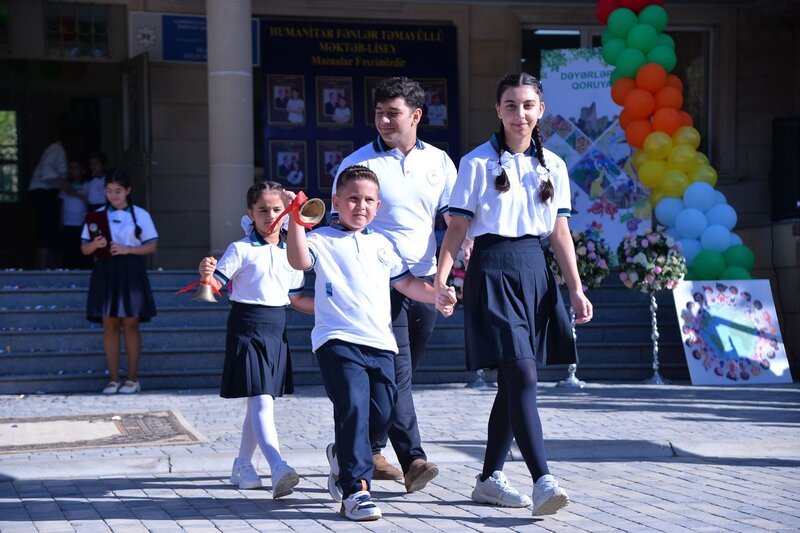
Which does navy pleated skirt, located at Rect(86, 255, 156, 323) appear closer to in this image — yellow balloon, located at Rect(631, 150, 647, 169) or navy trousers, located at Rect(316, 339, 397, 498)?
navy trousers, located at Rect(316, 339, 397, 498)

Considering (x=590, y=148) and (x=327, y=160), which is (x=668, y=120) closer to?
(x=590, y=148)

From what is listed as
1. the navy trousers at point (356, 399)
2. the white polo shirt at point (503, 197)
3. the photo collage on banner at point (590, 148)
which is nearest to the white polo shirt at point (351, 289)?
the navy trousers at point (356, 399)

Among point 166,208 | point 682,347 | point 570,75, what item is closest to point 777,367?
point 682,347

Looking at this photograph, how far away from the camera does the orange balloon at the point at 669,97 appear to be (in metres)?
12.3

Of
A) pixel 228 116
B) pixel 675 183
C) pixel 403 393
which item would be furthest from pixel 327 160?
pixel 403 393

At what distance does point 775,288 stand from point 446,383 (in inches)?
156

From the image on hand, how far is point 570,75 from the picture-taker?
47.8 feet

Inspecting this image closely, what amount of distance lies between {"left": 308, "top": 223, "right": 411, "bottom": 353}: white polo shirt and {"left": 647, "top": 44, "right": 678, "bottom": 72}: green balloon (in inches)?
300

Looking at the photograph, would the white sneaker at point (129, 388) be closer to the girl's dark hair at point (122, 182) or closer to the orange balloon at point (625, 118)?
the girl's dark hair at point (122, 182)

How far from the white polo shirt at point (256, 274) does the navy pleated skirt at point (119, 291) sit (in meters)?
4.11

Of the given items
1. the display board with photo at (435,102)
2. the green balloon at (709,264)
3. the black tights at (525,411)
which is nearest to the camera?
the black tights at (525,411)

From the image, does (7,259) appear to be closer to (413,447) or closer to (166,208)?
(166,208)

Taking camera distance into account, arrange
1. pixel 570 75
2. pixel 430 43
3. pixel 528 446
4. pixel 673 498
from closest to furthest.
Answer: pixel 528 446 → pixel 673 498 → pixel 570 75 → pixel 430 43

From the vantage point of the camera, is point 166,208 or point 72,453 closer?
point 72,453
